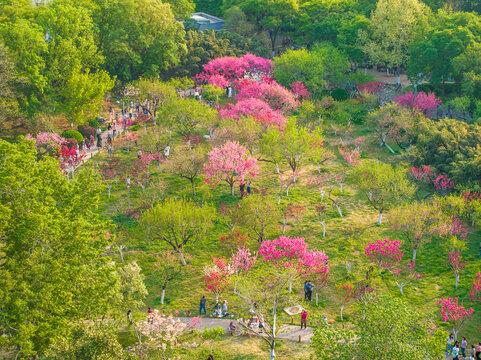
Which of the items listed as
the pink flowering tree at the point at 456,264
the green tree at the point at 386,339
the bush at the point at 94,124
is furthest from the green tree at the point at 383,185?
the bush at the point at 94,124

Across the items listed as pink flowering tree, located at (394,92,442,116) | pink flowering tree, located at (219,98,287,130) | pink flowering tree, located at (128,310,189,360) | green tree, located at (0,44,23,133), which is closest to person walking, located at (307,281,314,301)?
pink flowering tree, located at (128,310,189,360)

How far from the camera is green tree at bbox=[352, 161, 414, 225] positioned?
49250 mm

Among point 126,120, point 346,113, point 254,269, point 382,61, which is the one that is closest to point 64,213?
point 254,269

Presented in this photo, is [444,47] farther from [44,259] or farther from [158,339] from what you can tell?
[44,259]

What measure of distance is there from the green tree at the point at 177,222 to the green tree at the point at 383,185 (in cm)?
1552

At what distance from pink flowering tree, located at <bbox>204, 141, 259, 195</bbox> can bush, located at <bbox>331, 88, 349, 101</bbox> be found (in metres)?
31.6

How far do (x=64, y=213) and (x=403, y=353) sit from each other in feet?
67.4

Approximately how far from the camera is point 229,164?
176 ft

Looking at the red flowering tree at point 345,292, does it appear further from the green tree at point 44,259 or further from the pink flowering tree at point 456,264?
the green tree at point 44,259

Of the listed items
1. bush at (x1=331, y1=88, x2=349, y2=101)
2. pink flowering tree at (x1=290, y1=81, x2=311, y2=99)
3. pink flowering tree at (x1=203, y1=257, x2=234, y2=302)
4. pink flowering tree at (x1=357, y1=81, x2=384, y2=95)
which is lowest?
pink flowering tree at (x1=203, y1=257, x2=234, y2=302)

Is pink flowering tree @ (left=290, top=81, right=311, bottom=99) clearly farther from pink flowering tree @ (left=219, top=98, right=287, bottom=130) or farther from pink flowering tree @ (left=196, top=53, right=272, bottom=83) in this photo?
pink flowering tree @ (left=219, top=98, right=287, bottom=130)

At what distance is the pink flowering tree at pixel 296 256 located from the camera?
40.2 m

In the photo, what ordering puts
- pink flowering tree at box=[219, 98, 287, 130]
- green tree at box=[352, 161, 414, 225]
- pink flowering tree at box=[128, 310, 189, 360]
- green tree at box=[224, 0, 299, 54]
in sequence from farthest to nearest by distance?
green tree at box=[224, 0, 299, 54] → pink flowering tree at box=[219, 98, 287, 130] → green tree at box=[352, 161, 414, 225] → pink flowering tree at box=[128, 310, 189, 360]

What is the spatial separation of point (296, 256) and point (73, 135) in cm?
3387
